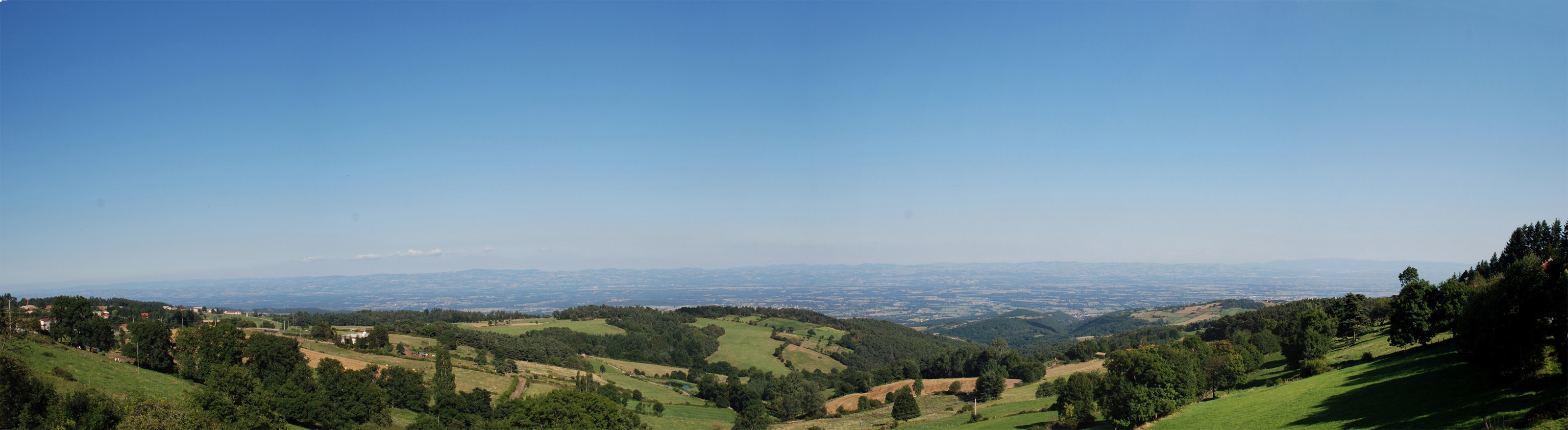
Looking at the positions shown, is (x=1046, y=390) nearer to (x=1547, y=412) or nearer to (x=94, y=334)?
(x=1547, y=412)

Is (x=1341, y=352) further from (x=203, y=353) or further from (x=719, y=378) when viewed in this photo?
(x=203, y=353)

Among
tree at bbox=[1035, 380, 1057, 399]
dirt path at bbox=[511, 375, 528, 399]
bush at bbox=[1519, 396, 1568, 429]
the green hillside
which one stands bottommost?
the green hillside

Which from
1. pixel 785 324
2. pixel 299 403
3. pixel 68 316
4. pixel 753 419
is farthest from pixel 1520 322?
pixel 785 324

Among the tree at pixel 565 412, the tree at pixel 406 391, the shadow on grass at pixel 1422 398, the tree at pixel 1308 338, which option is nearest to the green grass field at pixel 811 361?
the tree at pixel 406 391

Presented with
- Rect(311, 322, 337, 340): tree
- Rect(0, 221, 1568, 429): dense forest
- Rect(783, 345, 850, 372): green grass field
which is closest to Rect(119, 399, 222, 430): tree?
Rect(0, 221, 1568, 429): dense forest

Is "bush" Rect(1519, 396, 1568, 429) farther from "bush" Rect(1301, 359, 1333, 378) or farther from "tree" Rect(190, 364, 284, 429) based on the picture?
"tree" Rect(190, 364, 284, 429)

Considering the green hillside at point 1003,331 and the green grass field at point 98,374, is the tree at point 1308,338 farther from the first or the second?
the green hillside at point 1003,331

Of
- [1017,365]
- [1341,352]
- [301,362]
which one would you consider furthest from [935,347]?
[301,362]
